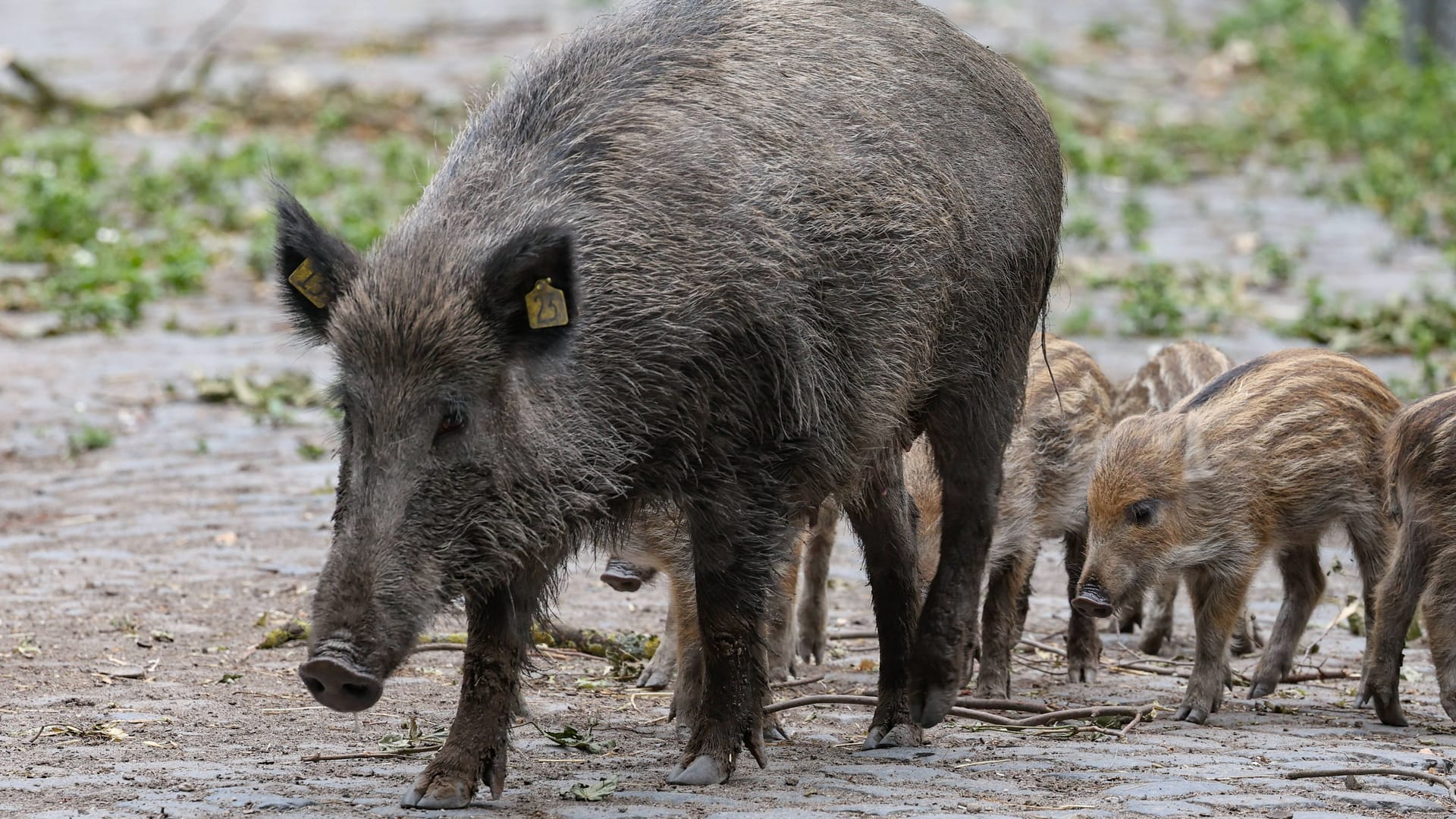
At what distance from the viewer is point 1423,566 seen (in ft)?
21.0

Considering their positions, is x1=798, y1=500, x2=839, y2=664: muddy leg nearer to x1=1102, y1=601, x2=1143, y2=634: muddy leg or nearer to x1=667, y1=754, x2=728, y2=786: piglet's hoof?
x1=1102, y1=601, x2=1143, y2=634: muddy leg

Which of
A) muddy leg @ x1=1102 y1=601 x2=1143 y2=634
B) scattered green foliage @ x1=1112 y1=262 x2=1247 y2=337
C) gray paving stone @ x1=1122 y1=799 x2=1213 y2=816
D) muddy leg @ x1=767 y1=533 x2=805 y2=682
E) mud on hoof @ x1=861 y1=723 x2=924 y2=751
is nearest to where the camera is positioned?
gray paving stone @ x1=1122 y1=799 x2=1213 y2=816

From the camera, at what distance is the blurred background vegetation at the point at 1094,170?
12.4 meters

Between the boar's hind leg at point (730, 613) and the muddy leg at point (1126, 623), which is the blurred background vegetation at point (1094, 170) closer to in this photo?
the muddy leg at point (1126, 623)

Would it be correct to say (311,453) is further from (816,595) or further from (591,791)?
(591,791)

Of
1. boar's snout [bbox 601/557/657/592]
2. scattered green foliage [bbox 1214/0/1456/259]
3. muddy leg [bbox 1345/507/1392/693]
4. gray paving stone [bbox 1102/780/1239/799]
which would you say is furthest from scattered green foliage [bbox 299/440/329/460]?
scattered green foliage [bbox 1214/0/1456/259]

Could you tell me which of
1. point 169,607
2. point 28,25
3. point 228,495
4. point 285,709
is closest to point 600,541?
point 285,709

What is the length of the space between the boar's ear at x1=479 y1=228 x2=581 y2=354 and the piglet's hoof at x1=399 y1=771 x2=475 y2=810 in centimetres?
110

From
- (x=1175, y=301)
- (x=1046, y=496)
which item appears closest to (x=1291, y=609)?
(x=1046, y=496)

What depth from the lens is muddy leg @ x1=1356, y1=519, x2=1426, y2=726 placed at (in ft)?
20.6

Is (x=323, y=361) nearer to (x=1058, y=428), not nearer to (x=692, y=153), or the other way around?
(x=1058, y=428)

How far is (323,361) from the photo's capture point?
1212 centimetres

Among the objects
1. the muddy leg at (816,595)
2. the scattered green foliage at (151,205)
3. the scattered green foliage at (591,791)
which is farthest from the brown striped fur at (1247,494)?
the scattered green foliage at (151,205)

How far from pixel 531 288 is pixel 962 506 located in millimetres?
2065
